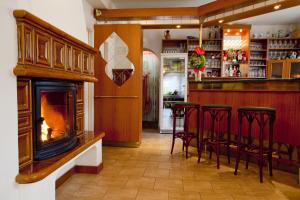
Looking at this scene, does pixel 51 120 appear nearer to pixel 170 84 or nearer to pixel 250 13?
pixel 250 13

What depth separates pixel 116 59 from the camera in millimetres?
4438

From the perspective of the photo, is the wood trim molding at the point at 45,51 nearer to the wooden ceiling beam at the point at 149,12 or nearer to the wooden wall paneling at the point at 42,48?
the wooden wall paneling at the point at 42,48

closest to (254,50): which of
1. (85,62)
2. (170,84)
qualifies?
(170,84)

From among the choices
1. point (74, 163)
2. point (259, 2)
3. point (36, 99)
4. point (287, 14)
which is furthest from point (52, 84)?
point (287, 14)

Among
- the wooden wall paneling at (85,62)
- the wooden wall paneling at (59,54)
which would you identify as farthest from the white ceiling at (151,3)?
the wooden wall paneling at (59,54)

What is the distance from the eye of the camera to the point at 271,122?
2809mm

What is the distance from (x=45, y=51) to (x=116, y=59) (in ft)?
8.76

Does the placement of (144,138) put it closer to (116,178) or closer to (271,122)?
(116,178)

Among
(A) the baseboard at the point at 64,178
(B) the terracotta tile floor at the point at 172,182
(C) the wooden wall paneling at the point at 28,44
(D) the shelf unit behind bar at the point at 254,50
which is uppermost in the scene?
(D) the shelf unit behind bar at the point at 254,50

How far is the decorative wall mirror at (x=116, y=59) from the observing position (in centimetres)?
439

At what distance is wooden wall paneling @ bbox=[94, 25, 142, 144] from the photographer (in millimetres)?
4352

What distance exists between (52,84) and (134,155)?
224 centimetres

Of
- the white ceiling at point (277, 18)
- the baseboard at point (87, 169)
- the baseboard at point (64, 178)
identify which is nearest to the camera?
the baseboard at point (64, 178)

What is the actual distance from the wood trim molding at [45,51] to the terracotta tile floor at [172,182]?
4.08ft
